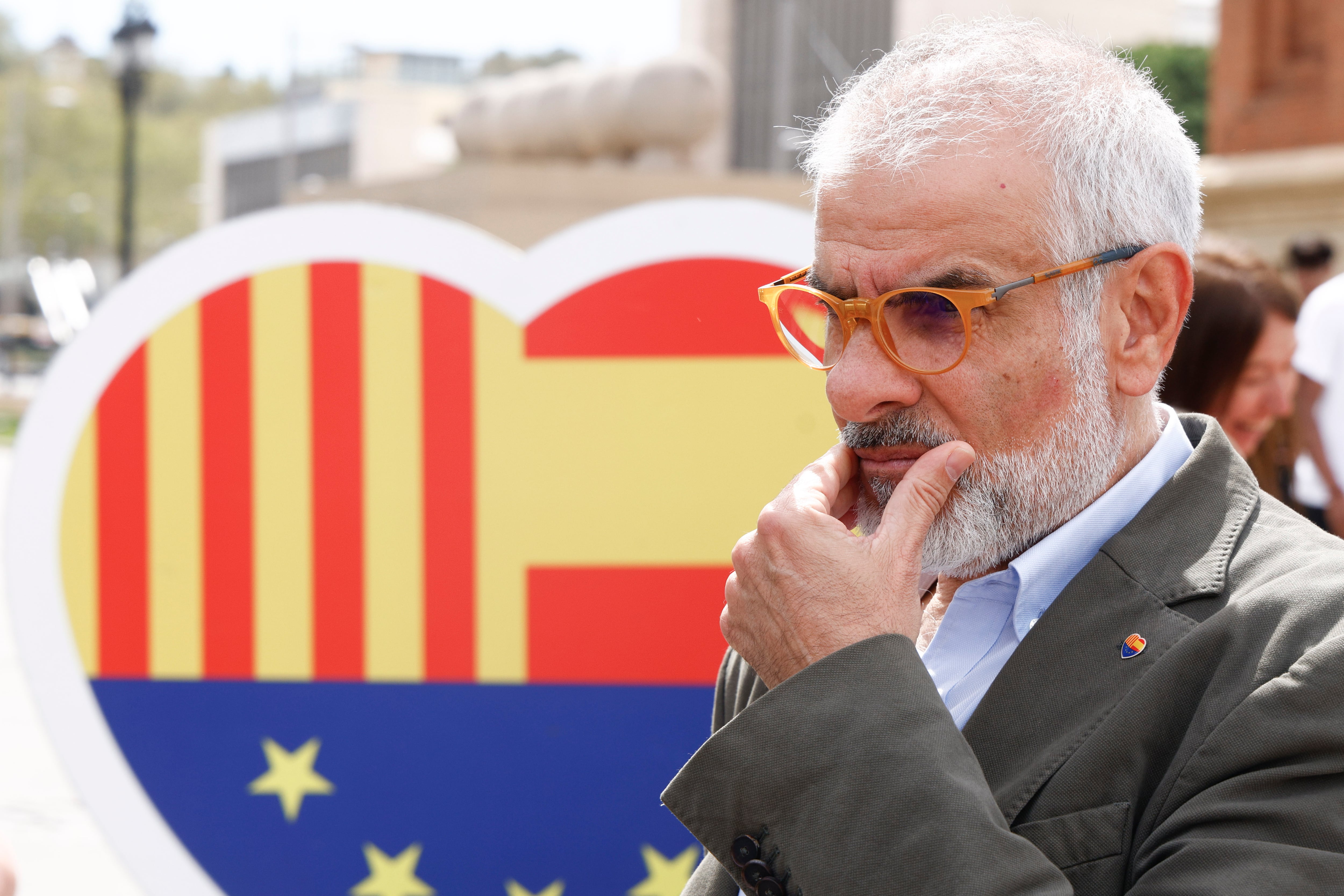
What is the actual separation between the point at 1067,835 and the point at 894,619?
253 mm

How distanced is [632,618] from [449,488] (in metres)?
0.44

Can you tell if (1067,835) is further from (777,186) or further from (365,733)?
(777,186)

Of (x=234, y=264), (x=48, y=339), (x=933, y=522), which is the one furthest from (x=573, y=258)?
(x=48, y=339)

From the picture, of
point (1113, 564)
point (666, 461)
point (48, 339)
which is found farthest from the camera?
point (48, 339)

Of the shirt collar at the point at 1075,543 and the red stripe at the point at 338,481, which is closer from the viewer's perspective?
the shirt collar at the point at 1075,543

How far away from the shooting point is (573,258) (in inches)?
102

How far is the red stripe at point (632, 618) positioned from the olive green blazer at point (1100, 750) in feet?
4.14

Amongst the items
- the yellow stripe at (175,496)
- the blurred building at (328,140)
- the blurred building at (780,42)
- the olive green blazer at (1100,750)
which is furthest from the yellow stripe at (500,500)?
the blurred building at (328,140)

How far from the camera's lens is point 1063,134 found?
54.5 inches

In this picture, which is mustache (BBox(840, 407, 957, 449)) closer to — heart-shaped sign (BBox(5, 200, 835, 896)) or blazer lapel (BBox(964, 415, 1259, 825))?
blazer lapel (BBox(964, 415, 1259, 825))

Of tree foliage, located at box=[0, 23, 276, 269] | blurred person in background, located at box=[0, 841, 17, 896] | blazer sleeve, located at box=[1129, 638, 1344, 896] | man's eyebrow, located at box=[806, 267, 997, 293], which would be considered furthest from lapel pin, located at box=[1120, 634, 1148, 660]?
tree foliage, located at box=[0, 23, 276, 269]

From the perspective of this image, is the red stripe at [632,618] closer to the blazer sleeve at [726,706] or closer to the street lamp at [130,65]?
the blazer sleeve at [726,706]

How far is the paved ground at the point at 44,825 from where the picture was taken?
3885 mm

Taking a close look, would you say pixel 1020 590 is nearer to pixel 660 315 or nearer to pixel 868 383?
pixel 868 383
